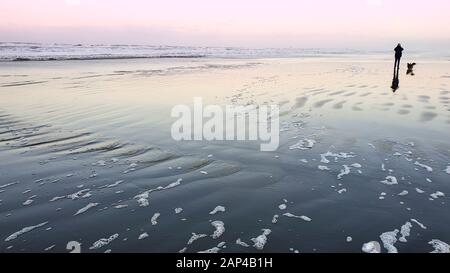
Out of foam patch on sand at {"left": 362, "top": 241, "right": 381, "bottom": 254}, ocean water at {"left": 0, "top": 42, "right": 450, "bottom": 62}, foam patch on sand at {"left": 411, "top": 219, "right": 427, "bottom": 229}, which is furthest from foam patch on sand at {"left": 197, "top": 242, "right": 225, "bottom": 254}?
ocean water at {"left": 0, "top": 42, "right": 450, "bottom": 62}

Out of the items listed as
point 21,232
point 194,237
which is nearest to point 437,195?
point 194,237

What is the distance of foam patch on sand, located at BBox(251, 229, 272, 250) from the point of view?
13.4 ft

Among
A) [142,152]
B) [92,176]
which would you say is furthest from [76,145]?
[92,176]

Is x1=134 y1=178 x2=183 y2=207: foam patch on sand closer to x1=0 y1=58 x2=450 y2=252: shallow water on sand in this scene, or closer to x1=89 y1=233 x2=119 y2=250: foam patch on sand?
x1=0 y1=58 x2=450 y2=252: shallow water on sand

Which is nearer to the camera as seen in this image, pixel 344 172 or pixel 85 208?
pixel 85 208

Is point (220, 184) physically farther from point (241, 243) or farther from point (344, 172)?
point (344, 172)

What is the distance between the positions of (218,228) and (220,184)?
138cm

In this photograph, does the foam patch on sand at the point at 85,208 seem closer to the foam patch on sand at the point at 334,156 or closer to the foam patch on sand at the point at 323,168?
the foam patch on sand at the point at 323,168

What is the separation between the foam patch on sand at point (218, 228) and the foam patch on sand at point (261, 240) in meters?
0.41

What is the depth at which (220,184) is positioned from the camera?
19.1 ft

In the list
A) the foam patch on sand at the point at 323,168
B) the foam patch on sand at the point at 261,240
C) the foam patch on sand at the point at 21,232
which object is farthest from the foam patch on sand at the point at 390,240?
the foam patch on sand at the point at 21,232

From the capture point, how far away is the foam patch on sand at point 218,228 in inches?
171

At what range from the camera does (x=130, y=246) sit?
13.4ft
